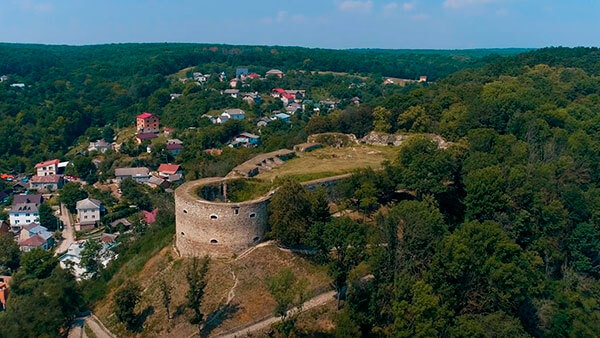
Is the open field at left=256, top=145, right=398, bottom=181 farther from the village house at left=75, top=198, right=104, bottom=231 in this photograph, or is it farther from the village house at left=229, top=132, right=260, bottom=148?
the village house at left=229, top=132, right=260, bottom=148

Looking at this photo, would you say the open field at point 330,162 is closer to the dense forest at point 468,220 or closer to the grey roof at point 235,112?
the dense forest at point 468,220

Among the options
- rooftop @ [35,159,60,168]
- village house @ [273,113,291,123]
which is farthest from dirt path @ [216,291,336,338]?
village house @ [273,113,291,123]

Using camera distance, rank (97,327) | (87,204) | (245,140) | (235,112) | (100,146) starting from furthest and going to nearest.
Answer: (235,112), (100,146), (245,140), (87,204), (97,327)

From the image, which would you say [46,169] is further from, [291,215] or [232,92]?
[291,215]

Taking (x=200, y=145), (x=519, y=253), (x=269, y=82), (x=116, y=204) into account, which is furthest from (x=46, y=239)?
(x=269, y=82)

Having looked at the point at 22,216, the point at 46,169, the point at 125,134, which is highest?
the point at 125,134

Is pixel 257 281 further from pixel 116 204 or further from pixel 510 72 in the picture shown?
pixel 510 72

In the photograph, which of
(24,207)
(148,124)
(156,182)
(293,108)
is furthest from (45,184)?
(293,108)
